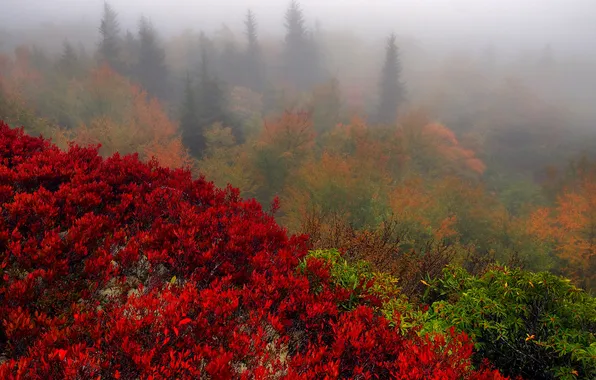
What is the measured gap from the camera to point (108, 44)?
54375 millimetres

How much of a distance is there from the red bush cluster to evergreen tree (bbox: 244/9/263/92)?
226ft

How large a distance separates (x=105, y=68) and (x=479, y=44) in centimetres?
11525

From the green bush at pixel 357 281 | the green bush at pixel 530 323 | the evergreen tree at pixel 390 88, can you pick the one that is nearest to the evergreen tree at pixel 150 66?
the evergreen tree at pixel 390 88

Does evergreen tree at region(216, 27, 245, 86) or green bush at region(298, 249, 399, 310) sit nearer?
green bush at region(298, 249, 399, 310)

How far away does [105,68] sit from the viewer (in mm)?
50906

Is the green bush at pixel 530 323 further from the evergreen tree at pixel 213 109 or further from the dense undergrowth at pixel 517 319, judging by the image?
the evergreen tree at pixel 213 109

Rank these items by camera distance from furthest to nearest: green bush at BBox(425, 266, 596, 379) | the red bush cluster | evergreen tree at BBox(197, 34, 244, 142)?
evergreen tree at BBox(197, 34, 244, 142), green bush at BBox(425, 266, 596, 379), the red bush cluster

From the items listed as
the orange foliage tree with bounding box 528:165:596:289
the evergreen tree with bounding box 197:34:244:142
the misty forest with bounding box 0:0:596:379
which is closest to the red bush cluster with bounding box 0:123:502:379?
the misty forest with bounding box 0:0:596:379

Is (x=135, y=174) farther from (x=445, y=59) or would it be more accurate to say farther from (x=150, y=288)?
(x=445, y=59)

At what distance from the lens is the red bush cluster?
217 centimetres

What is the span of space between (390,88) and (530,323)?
61196 mm

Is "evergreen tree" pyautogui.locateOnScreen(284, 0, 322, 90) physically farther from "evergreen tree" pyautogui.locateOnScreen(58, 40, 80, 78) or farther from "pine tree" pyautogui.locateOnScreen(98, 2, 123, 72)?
"evergreen tree" pyautogui.locateOnScreen(58, 40, 80, 78)

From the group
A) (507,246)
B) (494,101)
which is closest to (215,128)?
(507,246)

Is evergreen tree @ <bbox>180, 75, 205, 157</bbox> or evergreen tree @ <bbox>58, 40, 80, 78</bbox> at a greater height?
evergreen tree @ <bbox>58, 40, 80, 78</bbox>
